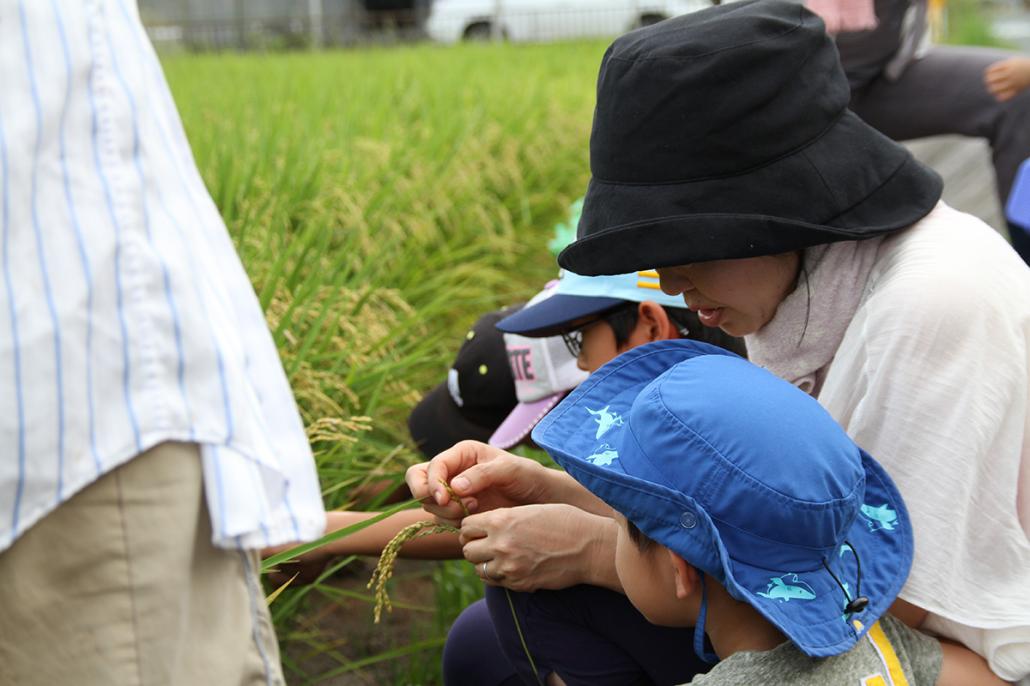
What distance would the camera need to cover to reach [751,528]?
128cm

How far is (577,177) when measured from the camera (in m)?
5.21

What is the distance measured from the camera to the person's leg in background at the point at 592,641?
63.7 inches

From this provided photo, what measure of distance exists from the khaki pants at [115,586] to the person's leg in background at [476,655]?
34.6 inches

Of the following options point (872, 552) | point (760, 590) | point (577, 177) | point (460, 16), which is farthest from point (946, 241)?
point (460, 16)

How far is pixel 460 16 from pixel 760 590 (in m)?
16.5

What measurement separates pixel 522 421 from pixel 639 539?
2.70 feet

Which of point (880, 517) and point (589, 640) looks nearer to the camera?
point (880, 517)

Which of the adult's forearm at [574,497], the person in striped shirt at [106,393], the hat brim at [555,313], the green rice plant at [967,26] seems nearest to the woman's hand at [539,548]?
the adult's forearm at [574,497]

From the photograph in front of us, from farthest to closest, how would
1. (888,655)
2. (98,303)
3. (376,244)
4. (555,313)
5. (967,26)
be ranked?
(967,26) < (376,244) < (555,313) < (888,655) < (98,303)

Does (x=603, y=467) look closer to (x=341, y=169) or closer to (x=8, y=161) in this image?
(x=8, y=161)

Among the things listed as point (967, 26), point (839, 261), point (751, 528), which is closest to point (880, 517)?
point (751, 528)

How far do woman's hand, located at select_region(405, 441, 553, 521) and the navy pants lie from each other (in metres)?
0.13

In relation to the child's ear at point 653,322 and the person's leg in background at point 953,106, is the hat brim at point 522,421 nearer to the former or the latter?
the child's ear at point 653,322

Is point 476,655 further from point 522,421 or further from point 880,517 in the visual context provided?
point 880,517
